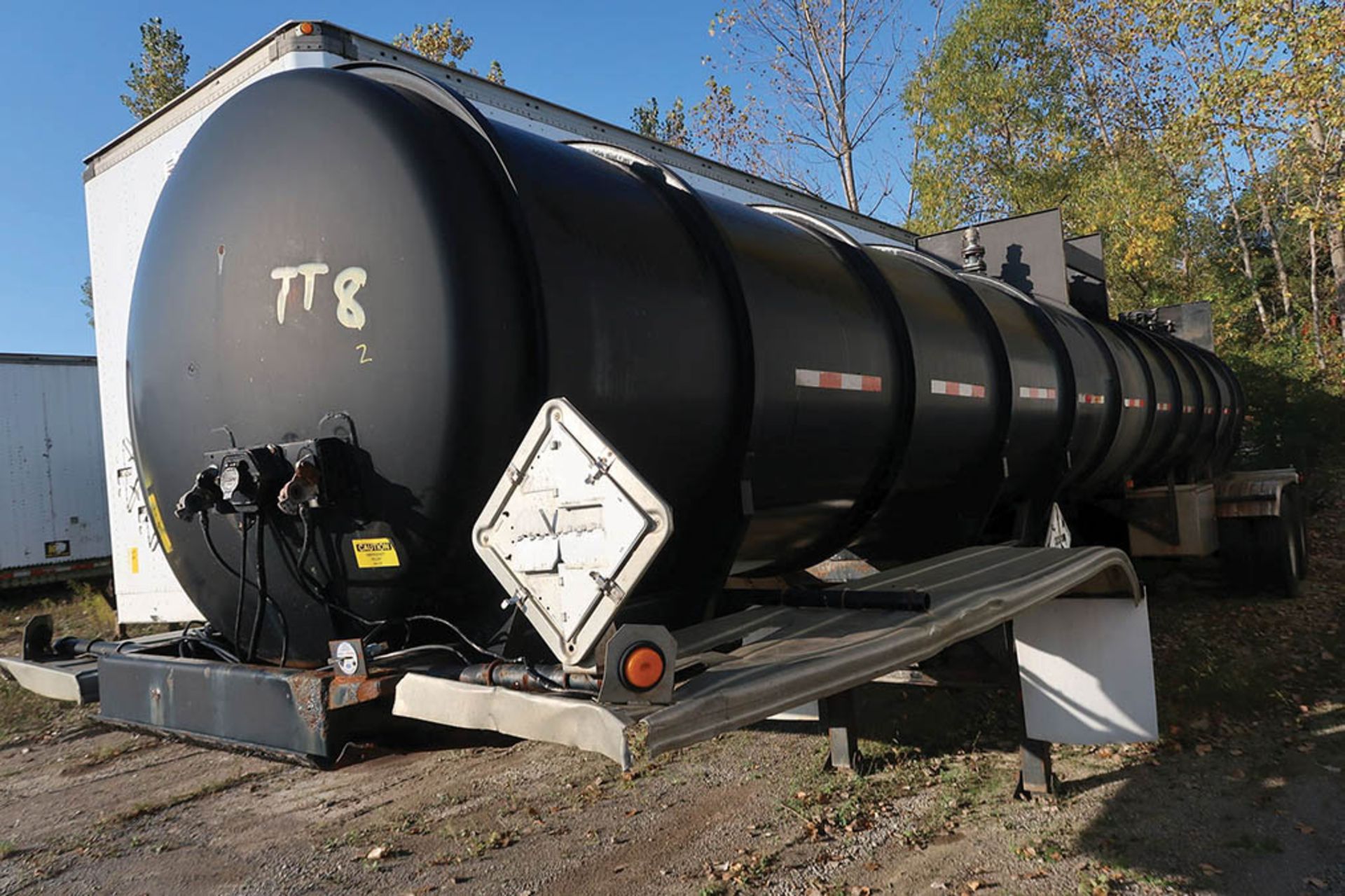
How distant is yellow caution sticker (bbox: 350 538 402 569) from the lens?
2.42 m

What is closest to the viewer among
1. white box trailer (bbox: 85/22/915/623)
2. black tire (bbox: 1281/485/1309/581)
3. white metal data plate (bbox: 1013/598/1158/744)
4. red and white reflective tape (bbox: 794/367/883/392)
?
red and white reflective tape (bbox: 794/367/883/392)

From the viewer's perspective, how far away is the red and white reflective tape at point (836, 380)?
331 cm

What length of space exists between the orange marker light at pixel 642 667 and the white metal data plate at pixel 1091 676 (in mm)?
3403

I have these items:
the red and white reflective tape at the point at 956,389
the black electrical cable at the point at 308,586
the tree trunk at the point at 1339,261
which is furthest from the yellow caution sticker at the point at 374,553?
the tree trunk at the point at 1339,261

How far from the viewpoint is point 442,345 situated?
2291mm

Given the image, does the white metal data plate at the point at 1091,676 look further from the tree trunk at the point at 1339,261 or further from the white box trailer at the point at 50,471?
the tree trunk at the point at 1339,261

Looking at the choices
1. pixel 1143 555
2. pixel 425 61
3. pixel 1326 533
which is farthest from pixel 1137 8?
pixel 425 61

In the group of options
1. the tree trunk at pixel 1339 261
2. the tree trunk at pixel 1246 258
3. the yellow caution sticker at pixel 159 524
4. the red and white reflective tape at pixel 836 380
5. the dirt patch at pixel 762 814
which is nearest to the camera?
the yellow caution sticker at pixel 159 524

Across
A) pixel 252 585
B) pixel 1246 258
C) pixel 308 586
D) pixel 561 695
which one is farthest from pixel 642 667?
pixel 1246 258

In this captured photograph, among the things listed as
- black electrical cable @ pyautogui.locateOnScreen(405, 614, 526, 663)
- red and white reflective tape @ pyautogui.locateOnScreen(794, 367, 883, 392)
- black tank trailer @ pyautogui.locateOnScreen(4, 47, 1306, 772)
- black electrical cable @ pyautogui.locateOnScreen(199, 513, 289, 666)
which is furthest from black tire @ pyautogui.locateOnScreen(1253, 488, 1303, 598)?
black electrical cable @ pyautogui.locateOnScreen(199, 513, 289, 666)

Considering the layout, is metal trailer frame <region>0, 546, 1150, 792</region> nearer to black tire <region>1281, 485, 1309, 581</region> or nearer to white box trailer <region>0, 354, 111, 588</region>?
black tire <region>1281, 485, 1309, 581</region>

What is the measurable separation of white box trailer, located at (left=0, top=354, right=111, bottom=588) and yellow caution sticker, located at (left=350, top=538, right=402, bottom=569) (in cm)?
1521

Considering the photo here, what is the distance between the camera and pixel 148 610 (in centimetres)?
658

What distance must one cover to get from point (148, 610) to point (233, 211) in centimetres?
491
